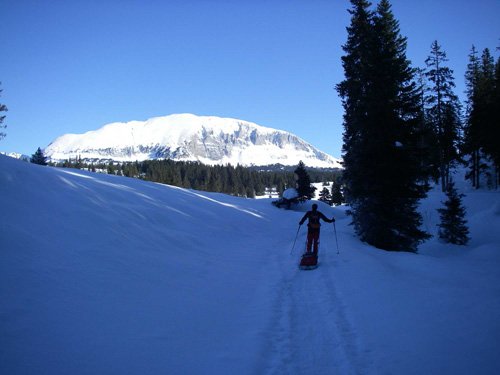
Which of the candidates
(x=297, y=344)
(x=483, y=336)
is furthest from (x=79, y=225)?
(x=483, y=336)

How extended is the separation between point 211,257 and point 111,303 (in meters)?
5.98

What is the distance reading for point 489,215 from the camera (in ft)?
76.3

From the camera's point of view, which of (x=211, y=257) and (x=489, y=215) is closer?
(x=211, y=257)

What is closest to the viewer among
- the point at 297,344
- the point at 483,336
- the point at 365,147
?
the point at 483,336

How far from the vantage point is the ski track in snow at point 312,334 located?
4270mm

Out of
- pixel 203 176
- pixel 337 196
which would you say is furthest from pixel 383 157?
pixel 203 176

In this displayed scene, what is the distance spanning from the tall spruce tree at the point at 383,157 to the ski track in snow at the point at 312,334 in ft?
24.0

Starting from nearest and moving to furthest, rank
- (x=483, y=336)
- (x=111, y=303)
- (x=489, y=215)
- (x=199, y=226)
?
1. (x=483, y=336)
2. (x=111, y=303)
3. (x=199, y=226)
4. (x=489, y=215)

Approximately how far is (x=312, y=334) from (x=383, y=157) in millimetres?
11396

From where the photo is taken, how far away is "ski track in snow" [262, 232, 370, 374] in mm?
4270

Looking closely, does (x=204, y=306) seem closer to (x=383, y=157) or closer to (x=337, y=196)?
(x=383, y=157)

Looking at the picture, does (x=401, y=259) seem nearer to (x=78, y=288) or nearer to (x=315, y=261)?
(x=315, y=261)

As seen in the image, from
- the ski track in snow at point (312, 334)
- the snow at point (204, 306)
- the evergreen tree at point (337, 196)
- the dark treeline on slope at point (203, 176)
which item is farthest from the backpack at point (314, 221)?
the dark treeline on slope at point (203, 176)

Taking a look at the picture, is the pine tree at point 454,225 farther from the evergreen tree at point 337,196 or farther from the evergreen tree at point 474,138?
the evergreen tree at point 337,196
